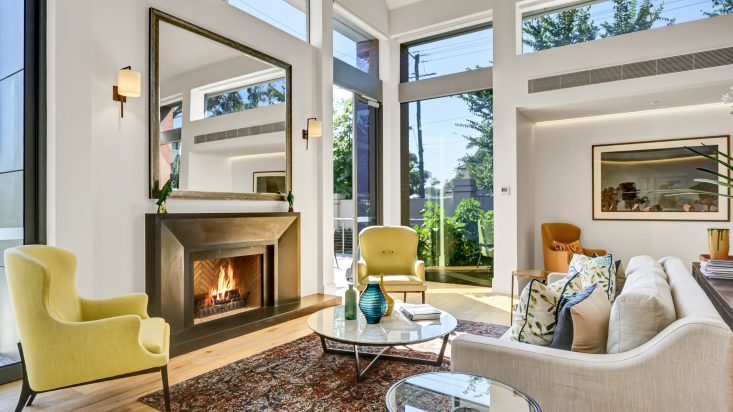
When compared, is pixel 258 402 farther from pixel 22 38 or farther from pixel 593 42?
pixel 593 42

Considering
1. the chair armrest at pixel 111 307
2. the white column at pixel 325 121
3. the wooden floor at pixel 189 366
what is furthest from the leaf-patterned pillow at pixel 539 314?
the white column at pixel 325 121

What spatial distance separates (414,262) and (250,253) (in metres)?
1.76

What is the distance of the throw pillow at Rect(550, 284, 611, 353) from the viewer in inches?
69.4

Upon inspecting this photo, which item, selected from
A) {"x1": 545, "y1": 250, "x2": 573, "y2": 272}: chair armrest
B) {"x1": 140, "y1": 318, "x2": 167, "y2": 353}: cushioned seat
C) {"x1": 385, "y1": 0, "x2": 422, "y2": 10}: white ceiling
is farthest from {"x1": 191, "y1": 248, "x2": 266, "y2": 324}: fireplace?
{"x1": 385, "y1": 0, "x2": 422, "y2": 10}: white ceiling

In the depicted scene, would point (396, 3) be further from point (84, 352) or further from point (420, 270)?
point (84, 352)

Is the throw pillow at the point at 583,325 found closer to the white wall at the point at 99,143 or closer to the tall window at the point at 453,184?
the white wall at the point at 99,143

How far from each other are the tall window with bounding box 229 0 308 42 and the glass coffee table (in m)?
4.04

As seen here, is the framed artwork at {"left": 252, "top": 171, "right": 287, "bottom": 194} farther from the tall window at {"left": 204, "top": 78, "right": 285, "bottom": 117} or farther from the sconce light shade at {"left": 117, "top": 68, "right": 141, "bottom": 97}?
the sconce light shade at {"left": 117, "top": 68, "right": 141, "bottom": 97}

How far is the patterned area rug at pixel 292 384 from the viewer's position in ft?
8.36

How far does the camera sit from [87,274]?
309 centimetres

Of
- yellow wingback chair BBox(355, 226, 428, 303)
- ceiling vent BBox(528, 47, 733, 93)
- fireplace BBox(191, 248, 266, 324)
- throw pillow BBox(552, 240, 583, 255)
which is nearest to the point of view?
fireplace BBox(191, 248, 266, 324)

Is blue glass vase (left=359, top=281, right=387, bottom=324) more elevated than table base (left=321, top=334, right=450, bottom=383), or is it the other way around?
blue glass vase (left=359, top=281, right=387, bottom=324)

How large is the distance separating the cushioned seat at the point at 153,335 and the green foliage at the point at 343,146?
3.56 metres

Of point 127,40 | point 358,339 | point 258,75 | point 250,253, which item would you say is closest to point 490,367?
point 358,339
